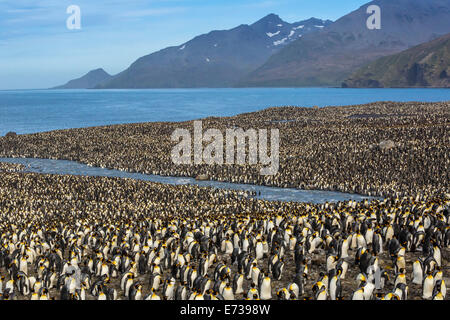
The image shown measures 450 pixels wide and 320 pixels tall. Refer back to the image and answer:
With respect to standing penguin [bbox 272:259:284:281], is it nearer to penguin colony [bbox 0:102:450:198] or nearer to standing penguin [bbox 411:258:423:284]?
standing penguin [bbox 411:258:423:284]

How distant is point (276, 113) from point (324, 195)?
58.8 meters

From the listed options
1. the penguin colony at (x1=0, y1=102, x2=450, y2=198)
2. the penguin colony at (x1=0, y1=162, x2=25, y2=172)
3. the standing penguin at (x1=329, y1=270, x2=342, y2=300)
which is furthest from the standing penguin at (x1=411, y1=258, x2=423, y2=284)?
the penguin colony at (x1=0, y1=162, x2=25, y2=172)

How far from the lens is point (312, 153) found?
52.2 metres

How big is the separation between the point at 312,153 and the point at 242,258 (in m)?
37.5

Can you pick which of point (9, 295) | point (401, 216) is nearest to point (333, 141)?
point (401, 216)

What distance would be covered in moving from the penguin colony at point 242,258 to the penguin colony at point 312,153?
14301mm

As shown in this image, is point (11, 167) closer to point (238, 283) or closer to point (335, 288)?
point (238, 283)

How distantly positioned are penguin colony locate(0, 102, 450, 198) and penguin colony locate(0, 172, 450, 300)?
14301 mm

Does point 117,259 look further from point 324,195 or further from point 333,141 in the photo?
point 333,141

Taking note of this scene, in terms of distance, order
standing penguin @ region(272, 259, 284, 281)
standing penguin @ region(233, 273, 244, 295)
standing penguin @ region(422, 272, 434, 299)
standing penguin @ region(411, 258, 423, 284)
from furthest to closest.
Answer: standing penguin @ region(272, 259, 284, 281) < standing penguin @ region(233, 273, 244, 295) < standing penguin @ region(411, 258, 423, 284) < standing penguin @ region(422, 272, 434, 299)

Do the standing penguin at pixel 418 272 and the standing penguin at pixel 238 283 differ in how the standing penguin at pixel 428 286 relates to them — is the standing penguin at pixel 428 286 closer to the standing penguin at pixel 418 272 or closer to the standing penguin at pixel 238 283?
the standing penguin at pixel 418 272

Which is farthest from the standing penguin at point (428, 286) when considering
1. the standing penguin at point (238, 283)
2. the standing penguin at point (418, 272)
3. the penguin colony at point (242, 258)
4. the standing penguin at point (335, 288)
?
the standing penguin at point (238, 283)

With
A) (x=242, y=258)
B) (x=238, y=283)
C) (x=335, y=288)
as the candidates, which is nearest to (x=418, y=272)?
(x=335, y=288)

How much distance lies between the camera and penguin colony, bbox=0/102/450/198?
4012cm
